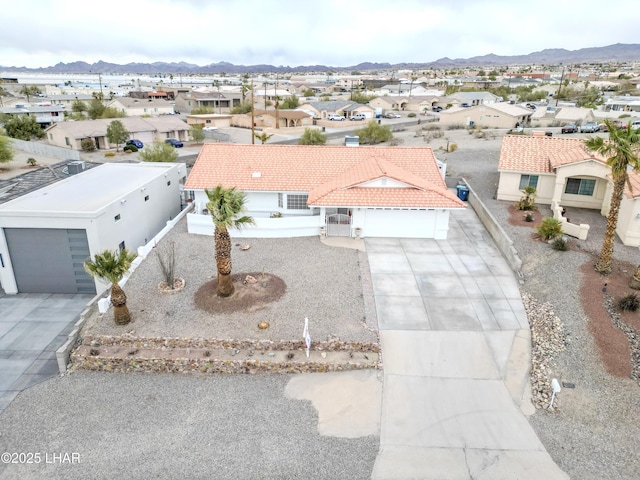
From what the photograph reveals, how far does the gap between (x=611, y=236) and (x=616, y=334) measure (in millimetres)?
5166

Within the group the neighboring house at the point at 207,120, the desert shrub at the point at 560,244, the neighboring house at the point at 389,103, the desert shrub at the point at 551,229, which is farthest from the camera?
the neighboring house at the point at 389,103

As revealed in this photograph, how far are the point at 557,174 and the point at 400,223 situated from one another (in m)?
11.7

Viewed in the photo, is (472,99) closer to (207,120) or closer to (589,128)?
(589,128)

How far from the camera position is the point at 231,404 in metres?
13.5

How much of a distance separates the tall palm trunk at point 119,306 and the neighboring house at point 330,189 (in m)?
9.19

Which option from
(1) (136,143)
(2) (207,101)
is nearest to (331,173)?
(1) (136,143)

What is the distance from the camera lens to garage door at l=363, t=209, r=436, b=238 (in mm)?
24547

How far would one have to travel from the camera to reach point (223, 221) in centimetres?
1669

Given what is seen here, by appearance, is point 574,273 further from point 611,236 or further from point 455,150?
point 455,150

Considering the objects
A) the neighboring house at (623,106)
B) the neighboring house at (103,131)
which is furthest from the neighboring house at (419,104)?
the neighboring house at (103,131)

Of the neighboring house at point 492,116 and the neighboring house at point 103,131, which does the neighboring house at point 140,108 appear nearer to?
the neighboring house at point 103,131

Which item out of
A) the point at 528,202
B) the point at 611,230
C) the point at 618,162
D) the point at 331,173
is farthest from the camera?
the point at 528,202

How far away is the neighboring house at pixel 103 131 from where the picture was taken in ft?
188

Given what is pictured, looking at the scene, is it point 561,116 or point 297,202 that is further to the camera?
point 561,116
